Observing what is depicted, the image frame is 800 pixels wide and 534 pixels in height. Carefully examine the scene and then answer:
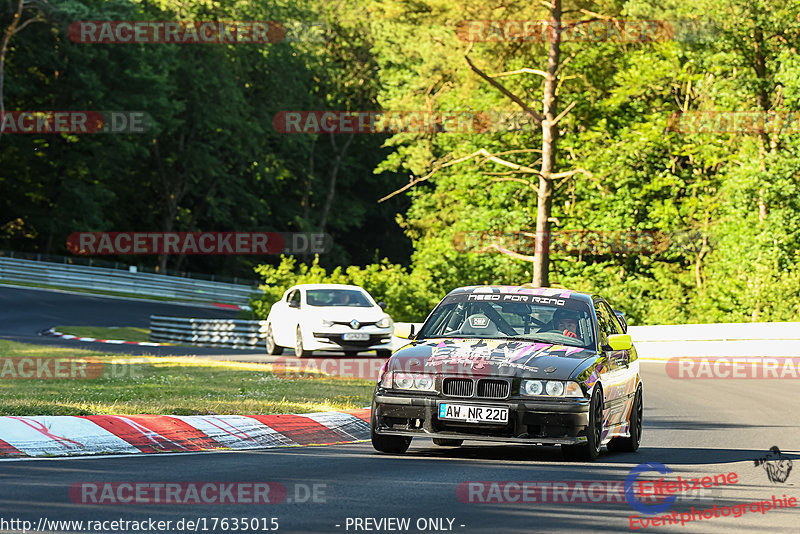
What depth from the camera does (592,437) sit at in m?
11.2

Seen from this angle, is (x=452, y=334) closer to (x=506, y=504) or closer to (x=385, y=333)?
(x=506, y=504)

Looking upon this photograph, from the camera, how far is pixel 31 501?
325 inches

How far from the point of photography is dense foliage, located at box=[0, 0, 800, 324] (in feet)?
134

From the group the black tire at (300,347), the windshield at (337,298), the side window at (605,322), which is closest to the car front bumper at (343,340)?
the black tire at (300,347)

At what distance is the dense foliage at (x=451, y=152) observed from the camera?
134ft

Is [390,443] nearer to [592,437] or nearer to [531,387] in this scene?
[531,387]

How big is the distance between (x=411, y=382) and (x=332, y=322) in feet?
55.4

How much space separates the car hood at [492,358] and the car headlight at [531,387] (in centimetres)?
5

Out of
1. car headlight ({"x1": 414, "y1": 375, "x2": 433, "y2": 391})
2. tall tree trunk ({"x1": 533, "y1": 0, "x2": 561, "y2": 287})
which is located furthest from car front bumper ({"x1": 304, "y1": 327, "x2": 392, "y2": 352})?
car headlight ({"x1": 414, "y1": 375, "x2": 433, "y2": 391})

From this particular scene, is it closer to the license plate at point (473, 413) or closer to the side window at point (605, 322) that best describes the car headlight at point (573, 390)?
the license plate at point (473, 413)

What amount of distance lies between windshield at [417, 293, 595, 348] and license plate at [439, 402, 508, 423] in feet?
4.12

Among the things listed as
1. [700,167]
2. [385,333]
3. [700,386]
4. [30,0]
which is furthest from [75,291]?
[700,386]

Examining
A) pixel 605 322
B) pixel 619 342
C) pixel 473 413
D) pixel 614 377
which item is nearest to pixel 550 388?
pixel 473 413

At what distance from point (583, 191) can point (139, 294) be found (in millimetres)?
23575
